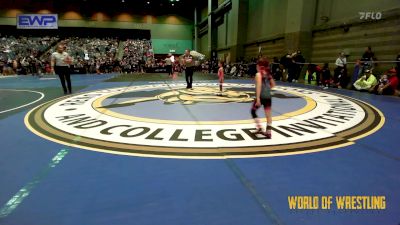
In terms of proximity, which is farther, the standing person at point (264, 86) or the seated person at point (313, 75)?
the seated person at point (313, 75)

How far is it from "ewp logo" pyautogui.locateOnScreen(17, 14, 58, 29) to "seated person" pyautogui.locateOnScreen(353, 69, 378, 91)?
27.2 meters

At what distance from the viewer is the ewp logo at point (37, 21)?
2653 centimetres

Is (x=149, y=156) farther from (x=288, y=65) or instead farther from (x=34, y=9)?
(x=34, y=9)

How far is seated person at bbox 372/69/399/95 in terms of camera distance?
9.10 metres

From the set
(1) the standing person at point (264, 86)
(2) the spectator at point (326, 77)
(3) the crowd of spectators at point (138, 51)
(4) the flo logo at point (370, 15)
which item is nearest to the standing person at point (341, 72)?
(2) the spectator at point (326, 77)

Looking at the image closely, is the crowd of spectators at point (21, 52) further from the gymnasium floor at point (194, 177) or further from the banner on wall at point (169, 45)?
the gymnasium floor at point (194, 177)

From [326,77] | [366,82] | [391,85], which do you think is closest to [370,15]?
[326,77]

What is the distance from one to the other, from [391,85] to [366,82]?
4.14 feet

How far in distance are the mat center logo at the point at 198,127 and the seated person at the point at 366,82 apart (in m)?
3.70

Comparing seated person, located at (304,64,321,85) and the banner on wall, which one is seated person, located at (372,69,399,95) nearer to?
seated person, located at (304,64,321,85)

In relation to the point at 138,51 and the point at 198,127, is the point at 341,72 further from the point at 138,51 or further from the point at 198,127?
the point at 138,51

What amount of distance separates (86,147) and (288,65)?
13.3 m

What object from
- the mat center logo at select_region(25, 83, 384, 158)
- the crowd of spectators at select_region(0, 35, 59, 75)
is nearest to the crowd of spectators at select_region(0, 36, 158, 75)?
the crowd of spectators at select_region(0, 35, 59, 75)

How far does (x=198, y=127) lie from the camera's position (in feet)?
15.8
